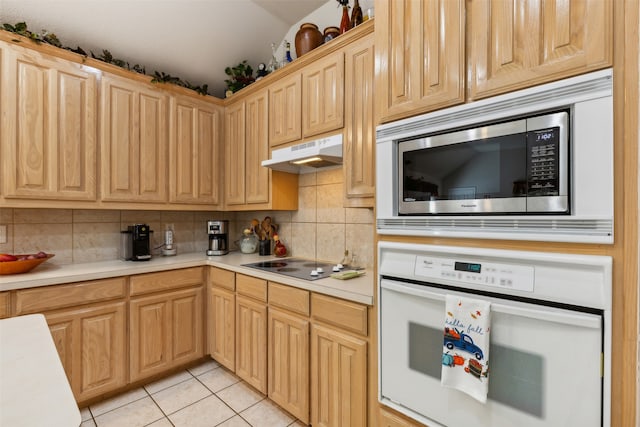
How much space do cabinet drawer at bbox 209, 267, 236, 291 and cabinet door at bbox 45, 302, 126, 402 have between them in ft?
2.04

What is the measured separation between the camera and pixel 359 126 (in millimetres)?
1749

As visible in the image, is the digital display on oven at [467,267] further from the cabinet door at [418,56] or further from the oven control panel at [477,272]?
the cabinet door at [418,56]

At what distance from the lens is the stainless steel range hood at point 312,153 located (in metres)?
1.85

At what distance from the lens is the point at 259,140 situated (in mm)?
2467

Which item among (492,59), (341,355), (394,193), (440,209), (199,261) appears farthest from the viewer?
(199,261)

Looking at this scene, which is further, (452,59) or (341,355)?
(341,355)

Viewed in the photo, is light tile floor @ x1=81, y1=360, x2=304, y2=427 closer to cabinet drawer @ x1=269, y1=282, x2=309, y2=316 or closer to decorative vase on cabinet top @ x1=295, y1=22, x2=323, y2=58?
cabinet drawer @ x1=269, y1=282, x2=309, y2=316

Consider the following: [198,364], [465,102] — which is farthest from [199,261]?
[465,102]

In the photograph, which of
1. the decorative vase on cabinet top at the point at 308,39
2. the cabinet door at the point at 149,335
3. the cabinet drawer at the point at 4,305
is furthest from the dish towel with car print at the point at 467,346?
the cabinet drawer at the point at 4,305

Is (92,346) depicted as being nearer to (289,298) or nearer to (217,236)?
(217,236)

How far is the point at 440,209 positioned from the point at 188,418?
6.47 ft

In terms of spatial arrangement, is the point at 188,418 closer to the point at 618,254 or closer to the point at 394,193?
the point at 394,193

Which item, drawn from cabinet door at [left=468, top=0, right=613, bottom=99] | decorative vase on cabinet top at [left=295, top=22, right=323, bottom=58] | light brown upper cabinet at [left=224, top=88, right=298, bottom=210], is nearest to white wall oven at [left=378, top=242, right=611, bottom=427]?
cabinet door at [left=468, top=0, right=613, bottom=99]

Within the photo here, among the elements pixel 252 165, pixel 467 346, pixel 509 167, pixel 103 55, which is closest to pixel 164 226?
pixel 252 165
